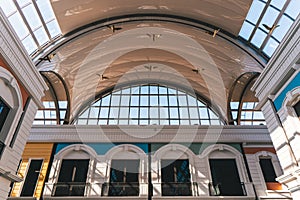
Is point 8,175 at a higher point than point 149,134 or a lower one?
lower

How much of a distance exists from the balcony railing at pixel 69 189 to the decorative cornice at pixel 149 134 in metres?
2.70

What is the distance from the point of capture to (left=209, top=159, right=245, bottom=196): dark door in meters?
12.5

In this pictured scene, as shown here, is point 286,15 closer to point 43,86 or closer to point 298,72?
point 298,72

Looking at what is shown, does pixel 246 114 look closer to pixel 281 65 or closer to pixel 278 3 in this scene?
pixel 278 3

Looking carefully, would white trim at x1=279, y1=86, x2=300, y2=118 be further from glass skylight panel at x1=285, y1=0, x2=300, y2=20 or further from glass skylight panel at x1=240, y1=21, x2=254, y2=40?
glass skylight panel at x1=240, y1=21, x2=254, y2=40

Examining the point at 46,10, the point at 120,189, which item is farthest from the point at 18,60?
the point at 120,189

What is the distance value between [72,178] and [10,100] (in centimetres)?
682

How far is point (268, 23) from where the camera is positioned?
34.9 ft

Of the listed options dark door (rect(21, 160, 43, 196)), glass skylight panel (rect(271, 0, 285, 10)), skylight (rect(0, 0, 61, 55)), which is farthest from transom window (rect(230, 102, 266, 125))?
dark door (rect(21, 160, 43, 196))

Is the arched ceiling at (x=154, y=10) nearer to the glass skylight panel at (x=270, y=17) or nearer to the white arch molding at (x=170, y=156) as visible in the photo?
the glass skylight panel at (x=270, y=17)

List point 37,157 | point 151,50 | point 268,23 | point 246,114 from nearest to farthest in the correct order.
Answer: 1. point 268,23
2. point 37,157
3. point 151,50
4. point 246,114

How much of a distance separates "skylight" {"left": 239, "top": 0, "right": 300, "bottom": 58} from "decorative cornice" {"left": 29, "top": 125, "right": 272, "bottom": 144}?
550 cm

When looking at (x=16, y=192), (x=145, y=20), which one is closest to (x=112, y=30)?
(x=145, y=20)

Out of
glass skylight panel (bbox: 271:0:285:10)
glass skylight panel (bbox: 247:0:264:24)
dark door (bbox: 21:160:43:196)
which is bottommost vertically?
dark door (bbox: 21:160:43:196)
